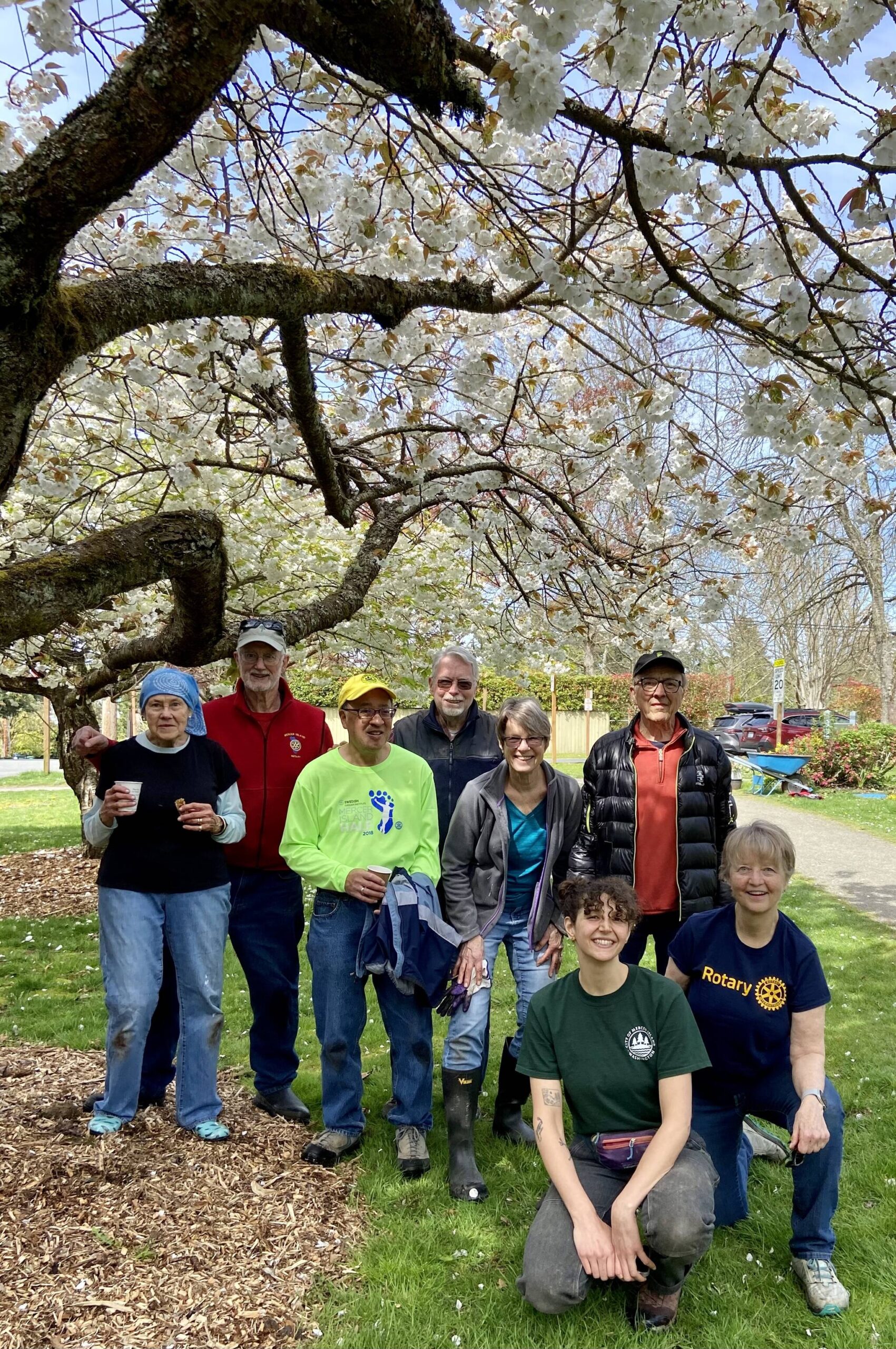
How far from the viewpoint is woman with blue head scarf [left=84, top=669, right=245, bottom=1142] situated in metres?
3.08

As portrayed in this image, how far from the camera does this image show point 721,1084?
108 inches

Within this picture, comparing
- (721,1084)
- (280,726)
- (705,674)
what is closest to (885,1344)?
(721,1084)

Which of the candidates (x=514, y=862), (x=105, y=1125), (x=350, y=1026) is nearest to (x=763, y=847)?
(x=514, y=862)

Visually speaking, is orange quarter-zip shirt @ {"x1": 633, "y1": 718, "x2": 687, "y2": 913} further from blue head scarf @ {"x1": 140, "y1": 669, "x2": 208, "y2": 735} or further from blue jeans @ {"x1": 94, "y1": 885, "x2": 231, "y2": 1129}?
blue head scarf @ {"x1": 140, "y1": 669, "x2": 208, "y2": 735}

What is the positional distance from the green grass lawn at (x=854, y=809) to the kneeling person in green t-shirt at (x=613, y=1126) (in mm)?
Answer: 10000

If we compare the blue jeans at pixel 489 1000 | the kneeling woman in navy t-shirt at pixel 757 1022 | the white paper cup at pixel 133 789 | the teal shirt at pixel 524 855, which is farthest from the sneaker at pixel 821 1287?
the white paper cup at pixel 133 789

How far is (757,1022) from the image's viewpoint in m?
2.68

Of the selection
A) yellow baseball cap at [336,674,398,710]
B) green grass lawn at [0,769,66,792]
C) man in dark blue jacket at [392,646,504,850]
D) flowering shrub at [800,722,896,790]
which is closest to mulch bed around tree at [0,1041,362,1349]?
man in dark blue jacket at [392,646,504,850]

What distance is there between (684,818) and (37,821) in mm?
13583

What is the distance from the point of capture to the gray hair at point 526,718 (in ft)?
10.7

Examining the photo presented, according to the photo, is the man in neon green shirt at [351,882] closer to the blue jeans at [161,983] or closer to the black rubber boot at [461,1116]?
the black rubber boot at [461,1116]

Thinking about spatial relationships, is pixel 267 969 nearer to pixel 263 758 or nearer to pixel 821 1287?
pixel 263 758

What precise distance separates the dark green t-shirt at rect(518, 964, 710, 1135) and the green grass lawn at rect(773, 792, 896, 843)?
997 cm

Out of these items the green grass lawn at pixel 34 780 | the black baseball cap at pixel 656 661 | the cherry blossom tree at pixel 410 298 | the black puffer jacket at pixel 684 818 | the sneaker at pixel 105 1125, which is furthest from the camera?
the green grass lawn at pixel 34 780
